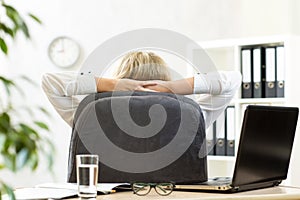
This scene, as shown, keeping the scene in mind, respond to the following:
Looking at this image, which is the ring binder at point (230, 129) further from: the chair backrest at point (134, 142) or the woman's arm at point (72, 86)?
the chair backrest at point (134, 142)

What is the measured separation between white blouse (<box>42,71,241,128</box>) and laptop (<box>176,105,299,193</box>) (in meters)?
0.43

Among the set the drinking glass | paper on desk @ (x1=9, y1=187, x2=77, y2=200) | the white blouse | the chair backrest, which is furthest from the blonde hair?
the drinking glass

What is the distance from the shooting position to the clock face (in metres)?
5.27

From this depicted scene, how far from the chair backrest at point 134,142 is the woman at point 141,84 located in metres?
0.18

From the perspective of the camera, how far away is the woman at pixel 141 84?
6.96 ft

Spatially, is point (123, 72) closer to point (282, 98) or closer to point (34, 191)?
point (34, 191)

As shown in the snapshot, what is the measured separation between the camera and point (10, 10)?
61cm

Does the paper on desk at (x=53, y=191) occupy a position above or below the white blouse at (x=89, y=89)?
below

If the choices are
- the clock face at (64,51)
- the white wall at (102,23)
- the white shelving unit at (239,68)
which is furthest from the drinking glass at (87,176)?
the clock face at (64,51)

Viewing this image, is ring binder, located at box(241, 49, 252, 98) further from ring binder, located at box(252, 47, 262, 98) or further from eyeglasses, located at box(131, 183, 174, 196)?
eyeglasses, located at box(131, 183, 174, 196)

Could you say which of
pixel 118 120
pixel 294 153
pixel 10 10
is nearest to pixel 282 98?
pixel 294 153

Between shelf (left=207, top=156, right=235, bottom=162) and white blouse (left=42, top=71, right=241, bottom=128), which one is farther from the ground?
white blouse (left=42, top=71, right=241, bottom=128)

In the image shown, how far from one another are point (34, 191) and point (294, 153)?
2.56 m

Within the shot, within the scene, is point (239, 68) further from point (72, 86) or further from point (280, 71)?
point (72, 86)
